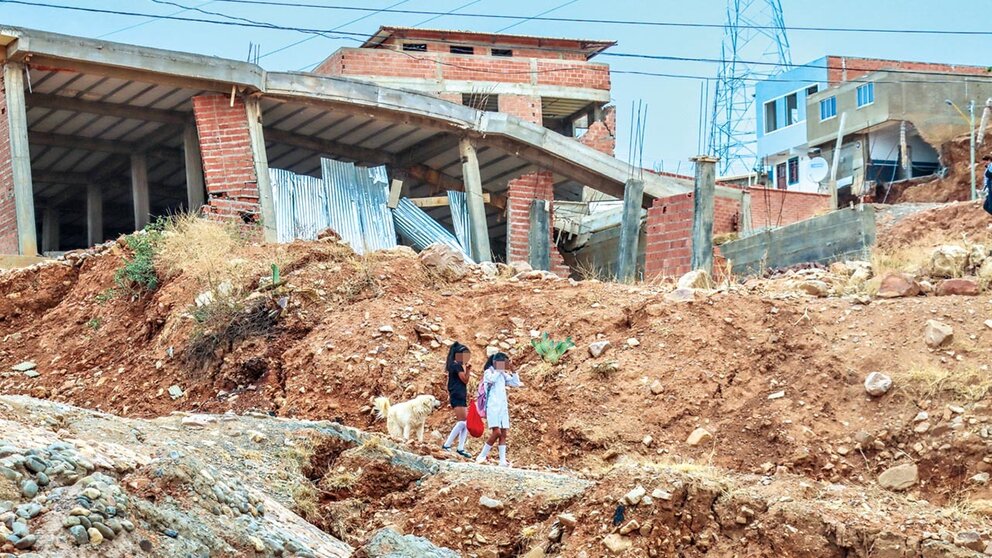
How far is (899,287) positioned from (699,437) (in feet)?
9.35

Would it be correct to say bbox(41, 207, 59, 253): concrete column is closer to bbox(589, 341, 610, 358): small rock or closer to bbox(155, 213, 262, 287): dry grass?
bbox(155, 213, 262, 287): dry grass

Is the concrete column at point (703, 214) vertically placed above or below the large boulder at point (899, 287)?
above

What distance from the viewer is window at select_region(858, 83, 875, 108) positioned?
3734 centimetres

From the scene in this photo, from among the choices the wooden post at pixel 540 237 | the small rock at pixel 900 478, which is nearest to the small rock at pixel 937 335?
the small rock at pixel 900 478

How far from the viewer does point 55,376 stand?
1296 cm

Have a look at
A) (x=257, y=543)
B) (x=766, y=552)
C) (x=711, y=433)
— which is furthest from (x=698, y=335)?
(x=257, y=543)

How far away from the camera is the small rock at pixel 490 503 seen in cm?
796

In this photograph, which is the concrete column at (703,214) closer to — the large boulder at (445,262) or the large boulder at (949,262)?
the large boulder at (445,262)

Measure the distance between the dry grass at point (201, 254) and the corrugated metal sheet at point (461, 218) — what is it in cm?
418

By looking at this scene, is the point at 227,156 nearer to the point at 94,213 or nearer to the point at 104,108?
the point at 104,108

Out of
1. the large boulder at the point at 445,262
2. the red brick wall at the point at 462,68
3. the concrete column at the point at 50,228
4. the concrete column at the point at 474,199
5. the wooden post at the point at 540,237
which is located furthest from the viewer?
the red brick wall at the point at 462,68

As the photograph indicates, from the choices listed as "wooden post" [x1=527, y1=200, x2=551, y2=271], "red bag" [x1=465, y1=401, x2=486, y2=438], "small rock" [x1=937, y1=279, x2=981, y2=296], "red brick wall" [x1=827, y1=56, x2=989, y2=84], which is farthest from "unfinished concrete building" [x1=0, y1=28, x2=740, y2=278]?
"red brick wall" [x1=827, y1=56, x2=989, y2=84]

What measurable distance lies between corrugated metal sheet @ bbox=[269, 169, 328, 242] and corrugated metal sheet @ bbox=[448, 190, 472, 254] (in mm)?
2019

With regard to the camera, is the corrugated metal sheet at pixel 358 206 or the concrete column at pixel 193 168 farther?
the corrugated metal sheet at pixel 358 206
